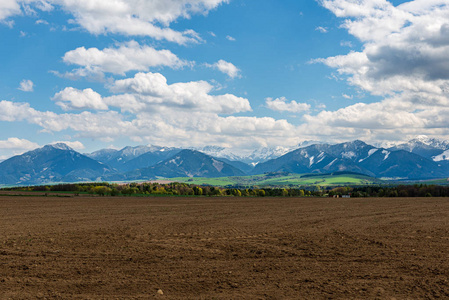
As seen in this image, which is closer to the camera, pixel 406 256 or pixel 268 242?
pixel 406 256

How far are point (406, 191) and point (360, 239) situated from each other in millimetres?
143194

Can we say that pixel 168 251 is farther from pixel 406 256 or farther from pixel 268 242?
pixel 406 256

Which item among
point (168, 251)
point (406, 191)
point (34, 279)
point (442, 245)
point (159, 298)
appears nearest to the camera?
point (159, 298)

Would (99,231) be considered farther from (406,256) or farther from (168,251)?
(406,256)

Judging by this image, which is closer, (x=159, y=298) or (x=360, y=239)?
(x=159, y=298)

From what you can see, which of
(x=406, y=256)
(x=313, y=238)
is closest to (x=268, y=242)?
(x=313, y=238)

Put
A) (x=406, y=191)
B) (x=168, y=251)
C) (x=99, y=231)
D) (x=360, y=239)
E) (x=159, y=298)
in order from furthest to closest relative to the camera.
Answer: (x=406, y=191) < (x=99, y=231) < (x=360, y=239) < (x=168, y=251) < (x=159, y=298)

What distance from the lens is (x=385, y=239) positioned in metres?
31.1

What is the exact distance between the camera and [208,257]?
2412 cm

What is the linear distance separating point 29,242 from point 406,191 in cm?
15861

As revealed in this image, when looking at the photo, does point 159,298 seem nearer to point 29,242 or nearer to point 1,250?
point 1,250

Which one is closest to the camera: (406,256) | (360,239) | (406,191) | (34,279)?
(34,279)

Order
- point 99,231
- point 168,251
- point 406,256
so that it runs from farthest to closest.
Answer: point 99,231 → point 168,251 → point 406,256

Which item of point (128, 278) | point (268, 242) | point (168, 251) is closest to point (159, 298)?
point (128, 278)
